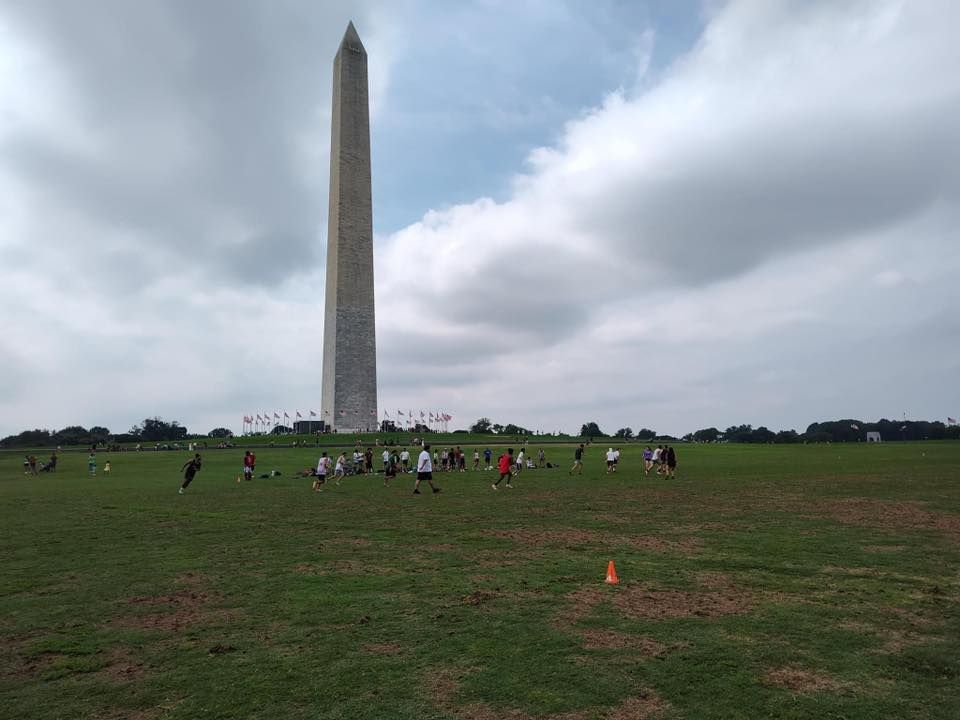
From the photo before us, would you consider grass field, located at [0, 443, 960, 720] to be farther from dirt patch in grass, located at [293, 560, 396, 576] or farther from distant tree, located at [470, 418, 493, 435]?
distant tree, located at [470, 418, 493, 435]

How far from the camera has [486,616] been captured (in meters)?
7.09

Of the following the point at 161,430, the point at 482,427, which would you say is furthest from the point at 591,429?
the point at 161,430

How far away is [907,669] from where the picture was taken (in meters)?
5.50

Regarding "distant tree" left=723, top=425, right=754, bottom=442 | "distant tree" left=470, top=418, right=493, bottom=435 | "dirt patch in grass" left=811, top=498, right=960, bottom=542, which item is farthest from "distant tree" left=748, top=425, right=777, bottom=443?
"dirt patch in grass" left=811, top=498, right=960, bottom=542

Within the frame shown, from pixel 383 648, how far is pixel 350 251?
209ft

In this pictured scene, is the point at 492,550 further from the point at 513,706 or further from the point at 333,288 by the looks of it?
the point at 333,288

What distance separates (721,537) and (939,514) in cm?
712

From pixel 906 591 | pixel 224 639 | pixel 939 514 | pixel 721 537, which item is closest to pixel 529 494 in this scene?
pixel 721 537

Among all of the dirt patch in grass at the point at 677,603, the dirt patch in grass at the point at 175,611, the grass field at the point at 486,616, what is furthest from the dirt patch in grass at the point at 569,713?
the dirt patch in grass at the point at 175,611

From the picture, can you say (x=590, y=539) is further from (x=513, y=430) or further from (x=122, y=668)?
(x=513, y=430)

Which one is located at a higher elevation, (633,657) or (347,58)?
(347,58)

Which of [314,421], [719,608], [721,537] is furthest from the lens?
[314,421]

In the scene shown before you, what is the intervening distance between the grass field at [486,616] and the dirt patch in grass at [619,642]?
0.03 meters

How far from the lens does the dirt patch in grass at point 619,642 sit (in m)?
6.07
